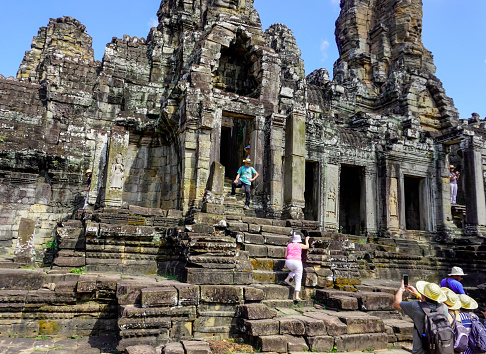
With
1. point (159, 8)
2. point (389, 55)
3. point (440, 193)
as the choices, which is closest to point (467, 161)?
point (440, 193)

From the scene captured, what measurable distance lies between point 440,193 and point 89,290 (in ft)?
52.6

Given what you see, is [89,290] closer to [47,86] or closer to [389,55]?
[47,86]

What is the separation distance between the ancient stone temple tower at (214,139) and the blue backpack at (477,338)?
20.4 feet

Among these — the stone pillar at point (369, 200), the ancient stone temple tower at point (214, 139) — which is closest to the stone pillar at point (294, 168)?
the ancient stone temple tower at point (214, 139)

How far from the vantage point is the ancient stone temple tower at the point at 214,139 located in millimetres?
11523

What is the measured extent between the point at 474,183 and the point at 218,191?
12.6 m

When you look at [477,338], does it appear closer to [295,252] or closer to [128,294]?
[295,252]

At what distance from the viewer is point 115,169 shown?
35.0 feet

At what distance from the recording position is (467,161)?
16844mm

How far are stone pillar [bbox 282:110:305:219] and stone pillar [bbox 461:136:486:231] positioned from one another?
9.48 m

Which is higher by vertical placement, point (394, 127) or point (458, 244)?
point (394, 127)

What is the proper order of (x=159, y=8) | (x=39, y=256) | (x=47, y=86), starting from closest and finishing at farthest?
(x=39, y=256) → (x=47, y=86) → (x=159, y=8)

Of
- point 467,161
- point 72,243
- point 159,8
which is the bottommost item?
point 72,243

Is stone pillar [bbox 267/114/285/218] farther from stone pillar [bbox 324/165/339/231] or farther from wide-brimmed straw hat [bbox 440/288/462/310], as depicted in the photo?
wide-brimmed straw hat [bbox 440/288/462/310]
